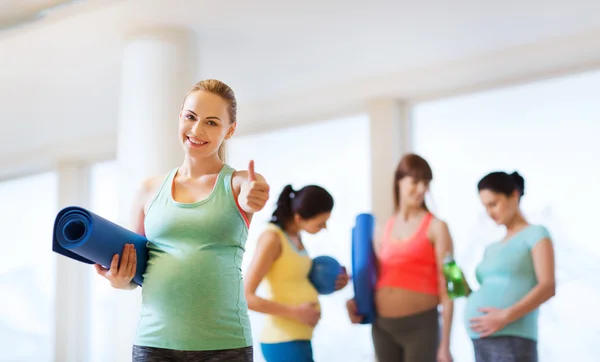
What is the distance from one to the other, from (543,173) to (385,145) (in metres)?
1.13

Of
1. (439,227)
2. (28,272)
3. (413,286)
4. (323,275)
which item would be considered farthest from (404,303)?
(28,272)

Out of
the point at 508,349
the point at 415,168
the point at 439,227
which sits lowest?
the point at 508,349

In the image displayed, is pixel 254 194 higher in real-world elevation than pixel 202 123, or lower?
Result: lower

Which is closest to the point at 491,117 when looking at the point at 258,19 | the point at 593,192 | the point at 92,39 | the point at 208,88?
the point at 593,192

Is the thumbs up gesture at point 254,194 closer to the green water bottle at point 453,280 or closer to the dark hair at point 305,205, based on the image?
the dark hair at point 305,205

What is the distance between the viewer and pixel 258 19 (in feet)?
15.5

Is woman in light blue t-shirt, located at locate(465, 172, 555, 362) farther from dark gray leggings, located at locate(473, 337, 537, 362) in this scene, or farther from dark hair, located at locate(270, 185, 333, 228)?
dark hair, located at locate(270, 185, 333, 228)

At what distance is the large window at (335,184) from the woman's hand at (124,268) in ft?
12.9

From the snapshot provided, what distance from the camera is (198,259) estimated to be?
6.38ft

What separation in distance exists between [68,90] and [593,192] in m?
3.90

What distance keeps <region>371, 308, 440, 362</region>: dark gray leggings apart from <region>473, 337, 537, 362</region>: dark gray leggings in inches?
13.3

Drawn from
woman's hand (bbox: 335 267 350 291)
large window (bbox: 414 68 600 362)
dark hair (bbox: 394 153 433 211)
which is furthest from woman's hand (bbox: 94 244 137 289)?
large window (bbox: 414 68 600 362)

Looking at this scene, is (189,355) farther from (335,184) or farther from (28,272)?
(28,272)

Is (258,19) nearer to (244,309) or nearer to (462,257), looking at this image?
(462,257)
